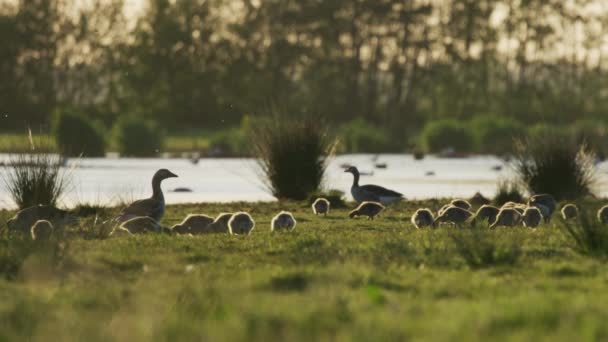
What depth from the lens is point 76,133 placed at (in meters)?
44.8

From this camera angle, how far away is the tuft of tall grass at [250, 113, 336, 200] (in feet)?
73.8

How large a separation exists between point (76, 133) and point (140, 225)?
3060 cm

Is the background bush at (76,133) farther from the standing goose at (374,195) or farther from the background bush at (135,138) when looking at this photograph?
the standing goose at (374,195)

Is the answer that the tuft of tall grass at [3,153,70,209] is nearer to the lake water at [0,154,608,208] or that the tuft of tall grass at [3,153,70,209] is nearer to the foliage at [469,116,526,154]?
the lake water at [0,154,608,208]

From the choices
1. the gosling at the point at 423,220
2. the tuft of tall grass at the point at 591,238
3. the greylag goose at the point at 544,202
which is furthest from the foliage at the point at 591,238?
the greylag goose at the point at 544,202

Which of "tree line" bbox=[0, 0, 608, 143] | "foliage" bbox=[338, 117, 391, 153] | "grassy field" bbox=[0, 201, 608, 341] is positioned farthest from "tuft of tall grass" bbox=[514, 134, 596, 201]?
"tree line" bbox=[0, 0, 608, 143]

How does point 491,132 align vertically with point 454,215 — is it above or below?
above

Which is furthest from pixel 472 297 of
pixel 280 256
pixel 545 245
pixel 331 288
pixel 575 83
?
pixel 575 83

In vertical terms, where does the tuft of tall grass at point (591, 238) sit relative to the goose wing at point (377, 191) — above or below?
below

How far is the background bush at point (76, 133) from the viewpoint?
44.2 meters

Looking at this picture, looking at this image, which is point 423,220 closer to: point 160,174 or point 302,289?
point 160,174

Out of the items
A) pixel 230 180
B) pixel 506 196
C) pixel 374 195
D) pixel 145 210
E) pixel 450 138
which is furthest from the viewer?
pixel 450 138

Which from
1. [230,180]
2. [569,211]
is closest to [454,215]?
[569,211]

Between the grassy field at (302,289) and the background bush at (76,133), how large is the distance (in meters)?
31.0
